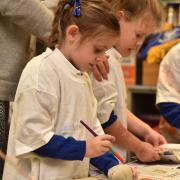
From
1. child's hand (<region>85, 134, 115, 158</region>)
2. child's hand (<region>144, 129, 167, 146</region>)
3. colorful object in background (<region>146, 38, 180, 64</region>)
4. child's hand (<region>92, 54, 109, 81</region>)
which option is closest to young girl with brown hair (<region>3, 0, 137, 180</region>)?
child's hand (<region>85, 134, 115, 158</region>)

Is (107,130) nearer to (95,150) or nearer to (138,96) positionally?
(95,150)

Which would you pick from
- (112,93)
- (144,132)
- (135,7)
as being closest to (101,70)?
(112,93)

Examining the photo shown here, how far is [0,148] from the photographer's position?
116 centimetres

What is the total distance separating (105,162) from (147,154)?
213mm

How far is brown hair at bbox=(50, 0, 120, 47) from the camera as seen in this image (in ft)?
3.28

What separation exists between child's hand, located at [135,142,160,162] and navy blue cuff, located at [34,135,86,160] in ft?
1.16

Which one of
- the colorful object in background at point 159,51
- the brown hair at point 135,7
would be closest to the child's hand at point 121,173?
the brown hair at point 135,7

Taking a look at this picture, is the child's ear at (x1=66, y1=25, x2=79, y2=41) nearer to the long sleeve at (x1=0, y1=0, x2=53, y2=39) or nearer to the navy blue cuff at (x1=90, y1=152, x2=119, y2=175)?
the long sleeve at (x1=0, y1=0, x2=53, y2=39)

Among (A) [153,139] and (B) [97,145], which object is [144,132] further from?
(B) [97,145]

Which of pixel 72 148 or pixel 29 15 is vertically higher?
pixel 29 15

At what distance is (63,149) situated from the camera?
927 mm

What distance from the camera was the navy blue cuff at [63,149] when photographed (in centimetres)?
92

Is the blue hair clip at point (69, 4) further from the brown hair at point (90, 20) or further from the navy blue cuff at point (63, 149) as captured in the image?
the navy blue cuff at point (63, 149)

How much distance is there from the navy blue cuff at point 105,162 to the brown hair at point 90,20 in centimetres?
31
